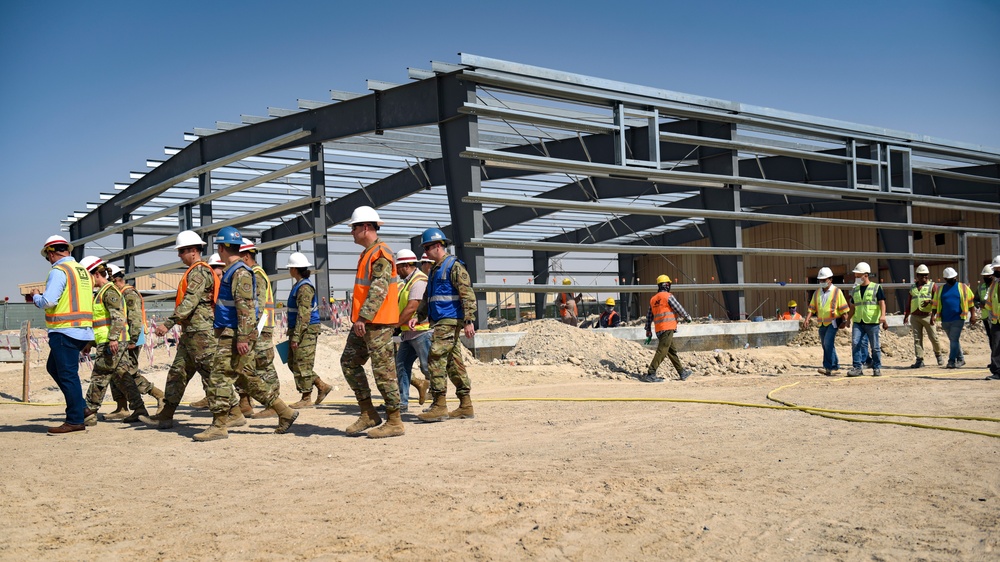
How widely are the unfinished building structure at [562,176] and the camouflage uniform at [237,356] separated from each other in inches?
246

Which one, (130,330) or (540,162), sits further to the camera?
(540,162)

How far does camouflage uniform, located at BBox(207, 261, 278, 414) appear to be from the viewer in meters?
7.61

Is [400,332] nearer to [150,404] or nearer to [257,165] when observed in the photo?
[150,404]

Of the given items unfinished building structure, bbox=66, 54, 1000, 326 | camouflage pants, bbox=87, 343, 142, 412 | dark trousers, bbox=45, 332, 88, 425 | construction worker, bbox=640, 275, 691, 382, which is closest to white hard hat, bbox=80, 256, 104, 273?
camouflage pants, bbox=87, 343, 142, 412

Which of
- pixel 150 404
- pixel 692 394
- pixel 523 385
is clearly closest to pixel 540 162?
pixel 523 385

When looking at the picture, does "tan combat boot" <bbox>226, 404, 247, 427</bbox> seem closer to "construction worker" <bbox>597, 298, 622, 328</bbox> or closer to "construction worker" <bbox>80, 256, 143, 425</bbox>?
"construction worker" <bbox>80, 256, 143, 425</bbox>

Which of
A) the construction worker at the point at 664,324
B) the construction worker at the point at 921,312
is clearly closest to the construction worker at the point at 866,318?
the construction worker at the point at 921,312

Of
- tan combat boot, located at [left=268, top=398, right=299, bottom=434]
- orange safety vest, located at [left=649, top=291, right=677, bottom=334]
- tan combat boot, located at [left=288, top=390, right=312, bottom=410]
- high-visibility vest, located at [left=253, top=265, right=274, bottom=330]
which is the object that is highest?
high-visibility vest, located at [left=253, top=265, right=274, bottom=330]

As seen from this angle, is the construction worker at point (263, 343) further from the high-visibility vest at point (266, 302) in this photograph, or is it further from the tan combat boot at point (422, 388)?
the tan combat boot at point (422, 388)

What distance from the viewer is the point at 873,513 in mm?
4496

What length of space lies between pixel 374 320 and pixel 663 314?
6.81m

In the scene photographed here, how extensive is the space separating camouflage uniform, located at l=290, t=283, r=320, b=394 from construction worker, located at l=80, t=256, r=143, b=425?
5.91 feet

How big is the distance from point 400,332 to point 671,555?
6203mm

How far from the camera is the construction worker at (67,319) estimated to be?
824cm
